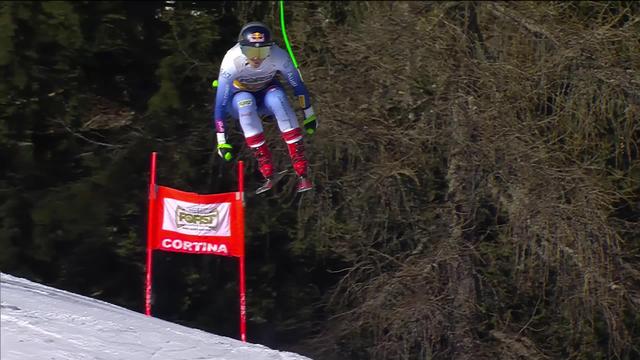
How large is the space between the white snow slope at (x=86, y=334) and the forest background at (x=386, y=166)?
2.23m

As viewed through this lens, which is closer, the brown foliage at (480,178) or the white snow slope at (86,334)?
the white snow slope at (86,334)

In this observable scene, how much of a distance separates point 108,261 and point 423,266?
3155 mm

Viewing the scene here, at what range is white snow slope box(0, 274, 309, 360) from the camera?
6.80 m

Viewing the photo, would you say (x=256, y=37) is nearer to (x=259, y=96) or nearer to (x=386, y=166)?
(x=259, y=96)

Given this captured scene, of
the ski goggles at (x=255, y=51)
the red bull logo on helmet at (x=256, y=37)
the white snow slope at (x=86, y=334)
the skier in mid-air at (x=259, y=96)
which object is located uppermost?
the red bull logo on helmet at (x=256, y=37)

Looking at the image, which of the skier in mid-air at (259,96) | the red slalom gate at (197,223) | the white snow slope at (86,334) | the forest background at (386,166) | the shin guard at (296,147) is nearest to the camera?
the white snow slope at (86,334)

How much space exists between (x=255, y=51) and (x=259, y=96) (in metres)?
0.53

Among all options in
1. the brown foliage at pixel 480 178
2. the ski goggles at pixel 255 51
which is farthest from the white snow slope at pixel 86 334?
the brown foliage at pixel 480 178

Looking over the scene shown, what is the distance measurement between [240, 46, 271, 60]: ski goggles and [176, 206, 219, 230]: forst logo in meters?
1.96

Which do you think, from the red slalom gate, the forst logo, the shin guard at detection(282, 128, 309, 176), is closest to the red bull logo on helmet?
the shin guard at detection(282, 128, 309, 176)

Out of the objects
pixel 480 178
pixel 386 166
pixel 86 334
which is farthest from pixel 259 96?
pixel 480 178

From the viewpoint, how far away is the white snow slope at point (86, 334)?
6805 mm

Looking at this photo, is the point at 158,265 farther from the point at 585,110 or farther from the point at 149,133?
the point at 585,110

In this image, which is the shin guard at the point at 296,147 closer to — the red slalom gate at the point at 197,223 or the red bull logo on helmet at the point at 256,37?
the red bull logo on helmet at the point at 256,37
